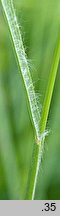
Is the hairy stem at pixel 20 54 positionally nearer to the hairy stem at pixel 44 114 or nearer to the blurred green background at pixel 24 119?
the hairy stem at pixel 44 114

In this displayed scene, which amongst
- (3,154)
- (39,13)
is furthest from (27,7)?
(3,154)

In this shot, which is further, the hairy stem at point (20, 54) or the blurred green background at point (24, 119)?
the blurred green background at point (24, 119)

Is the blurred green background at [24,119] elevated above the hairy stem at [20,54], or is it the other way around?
the hairy stem at [20,54]

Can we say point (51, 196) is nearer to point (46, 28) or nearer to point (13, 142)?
point (13, 142)

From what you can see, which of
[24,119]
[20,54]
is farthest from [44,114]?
[24,119]

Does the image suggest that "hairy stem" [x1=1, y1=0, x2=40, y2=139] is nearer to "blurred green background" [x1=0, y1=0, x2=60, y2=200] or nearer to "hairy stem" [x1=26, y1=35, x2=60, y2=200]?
"hairy stem" [x1=26, y1=35, x2=60, y2=200]

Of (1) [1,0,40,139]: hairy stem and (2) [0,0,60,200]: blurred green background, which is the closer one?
(1) [1,0,40,139]: hairy stem

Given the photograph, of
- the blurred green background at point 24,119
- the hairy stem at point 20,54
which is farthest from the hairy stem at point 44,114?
the blurred green background at point 24,119

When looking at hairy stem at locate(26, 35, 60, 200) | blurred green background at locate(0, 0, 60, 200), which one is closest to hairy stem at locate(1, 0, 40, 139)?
hairy stem at locate(26, 35, 60, 200)

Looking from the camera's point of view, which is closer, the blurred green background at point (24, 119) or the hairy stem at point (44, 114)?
the hairy stem at point (44, 114)
